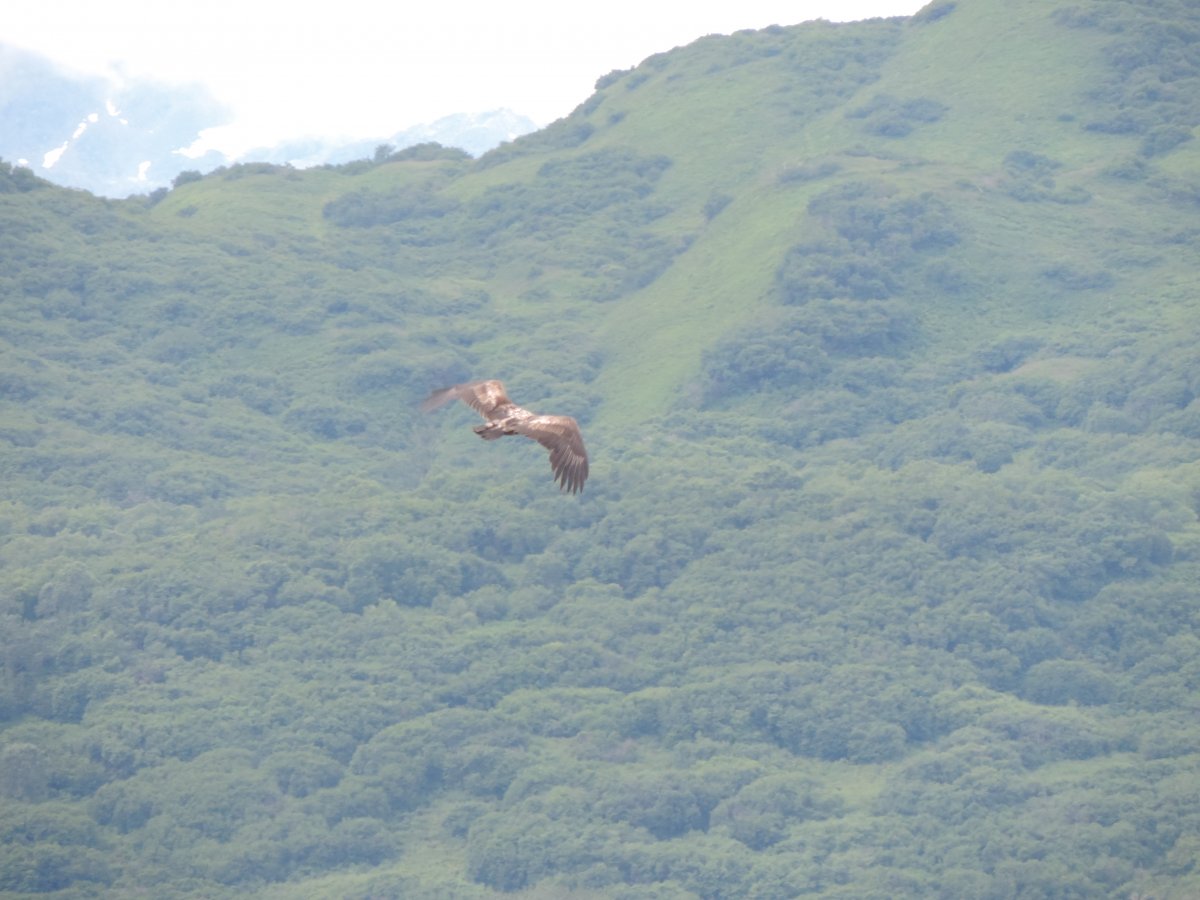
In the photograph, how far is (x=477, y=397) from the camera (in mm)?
34531

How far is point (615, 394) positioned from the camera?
122m

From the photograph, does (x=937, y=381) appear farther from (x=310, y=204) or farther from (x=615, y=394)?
Answer: (x=310, y=204)

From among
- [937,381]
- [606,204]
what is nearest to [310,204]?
[606,204]

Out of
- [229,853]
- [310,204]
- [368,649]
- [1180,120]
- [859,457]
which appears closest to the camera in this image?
[229,853]

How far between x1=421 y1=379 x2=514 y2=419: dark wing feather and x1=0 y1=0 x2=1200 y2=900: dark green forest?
→ 4746 centimetres

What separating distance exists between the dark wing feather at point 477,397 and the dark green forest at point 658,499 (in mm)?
47461

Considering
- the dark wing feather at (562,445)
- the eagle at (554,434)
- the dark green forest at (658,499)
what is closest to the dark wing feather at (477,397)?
the eagle at (554,434)

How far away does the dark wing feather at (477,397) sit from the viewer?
3422 centimetres

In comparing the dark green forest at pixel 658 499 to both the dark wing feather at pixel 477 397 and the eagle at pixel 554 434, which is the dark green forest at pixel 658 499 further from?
the eagle at pixel 554 434

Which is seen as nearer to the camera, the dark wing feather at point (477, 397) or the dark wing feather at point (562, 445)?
the dark wing feather at point (562, 445)

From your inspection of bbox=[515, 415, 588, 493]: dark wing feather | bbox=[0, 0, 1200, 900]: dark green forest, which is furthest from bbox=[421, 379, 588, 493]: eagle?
bbox=[0, 0, 1200, 900]: dark green forest

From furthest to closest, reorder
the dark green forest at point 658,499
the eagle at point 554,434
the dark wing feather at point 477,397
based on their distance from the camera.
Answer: the dark green forest at point 658,499
the dark wing feather at point 477,397
the eagle at point 554,434

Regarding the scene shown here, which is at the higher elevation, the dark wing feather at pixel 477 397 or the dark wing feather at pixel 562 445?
the dark wing feather at pixel 477 397

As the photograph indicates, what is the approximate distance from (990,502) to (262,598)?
30.2 metres
